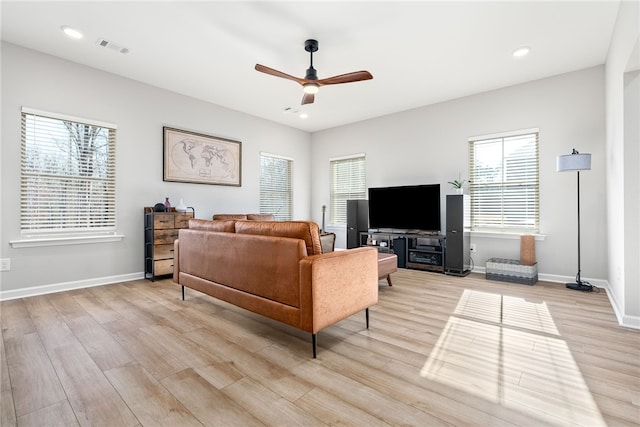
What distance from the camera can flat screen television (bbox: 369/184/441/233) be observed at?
4852mm

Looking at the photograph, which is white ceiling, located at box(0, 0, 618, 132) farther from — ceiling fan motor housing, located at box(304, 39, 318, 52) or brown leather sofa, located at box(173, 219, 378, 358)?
brown leather sofa, located at box(173, 219, 378, 358)

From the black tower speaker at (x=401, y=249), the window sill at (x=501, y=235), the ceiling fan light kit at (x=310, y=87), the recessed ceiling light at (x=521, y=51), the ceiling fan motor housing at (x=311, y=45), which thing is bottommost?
the black tower speaker at (x=401, y=249)

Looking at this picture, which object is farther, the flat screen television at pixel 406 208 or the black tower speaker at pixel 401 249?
the black tower speaker at pixel 401 249

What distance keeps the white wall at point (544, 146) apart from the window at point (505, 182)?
12 cm

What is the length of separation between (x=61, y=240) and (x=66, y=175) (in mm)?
814

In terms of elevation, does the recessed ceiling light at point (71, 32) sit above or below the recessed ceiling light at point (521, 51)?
above

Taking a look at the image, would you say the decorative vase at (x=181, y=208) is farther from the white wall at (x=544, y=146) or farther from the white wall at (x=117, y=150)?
the white wall at (x=544, y=146)

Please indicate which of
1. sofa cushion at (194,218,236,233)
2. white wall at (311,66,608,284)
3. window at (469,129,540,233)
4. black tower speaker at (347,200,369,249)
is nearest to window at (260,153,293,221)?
black tower speaker at (347,200,369,249)

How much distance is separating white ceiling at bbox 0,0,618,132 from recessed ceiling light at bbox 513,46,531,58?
0.07 metres

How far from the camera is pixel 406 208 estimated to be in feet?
16.9

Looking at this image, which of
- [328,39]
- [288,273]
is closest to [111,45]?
[328,39]

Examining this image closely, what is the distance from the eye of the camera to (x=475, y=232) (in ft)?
15.5

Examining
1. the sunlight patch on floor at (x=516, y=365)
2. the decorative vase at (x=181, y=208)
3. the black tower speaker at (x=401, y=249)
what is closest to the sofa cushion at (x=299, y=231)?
the sunlight patch on floor at (x=516, y=365)

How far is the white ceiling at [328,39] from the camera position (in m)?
2.73
